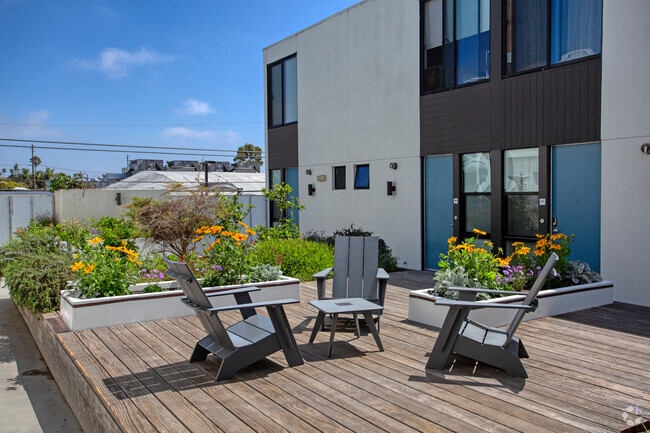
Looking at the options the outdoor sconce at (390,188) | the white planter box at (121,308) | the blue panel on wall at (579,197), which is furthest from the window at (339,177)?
the white planter box at (121,308)

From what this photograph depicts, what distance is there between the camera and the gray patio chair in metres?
3.77

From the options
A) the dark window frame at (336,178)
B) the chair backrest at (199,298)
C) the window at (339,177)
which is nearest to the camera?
the chair backrest at (199,298)

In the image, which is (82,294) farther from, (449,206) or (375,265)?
(449,206)

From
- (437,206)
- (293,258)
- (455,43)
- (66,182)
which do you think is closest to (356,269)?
(293,258)

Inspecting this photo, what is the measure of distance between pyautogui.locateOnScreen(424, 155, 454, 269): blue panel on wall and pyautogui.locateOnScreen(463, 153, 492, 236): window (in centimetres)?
30

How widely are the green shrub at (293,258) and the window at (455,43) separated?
141 inches

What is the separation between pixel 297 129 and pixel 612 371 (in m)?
9.94

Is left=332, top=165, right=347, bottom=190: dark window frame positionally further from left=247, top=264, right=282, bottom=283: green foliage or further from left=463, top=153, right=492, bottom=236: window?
left=247, top=264, right=282, bottom=283: green foliage

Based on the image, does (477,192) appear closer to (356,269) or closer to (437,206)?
(437,206)

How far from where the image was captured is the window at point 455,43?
27.6ft

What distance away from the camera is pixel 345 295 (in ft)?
17.8

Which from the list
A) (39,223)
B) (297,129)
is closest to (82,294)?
(297,129)

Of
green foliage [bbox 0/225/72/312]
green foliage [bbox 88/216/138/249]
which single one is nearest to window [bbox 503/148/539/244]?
green foliage [bbox 0/225/72/312]

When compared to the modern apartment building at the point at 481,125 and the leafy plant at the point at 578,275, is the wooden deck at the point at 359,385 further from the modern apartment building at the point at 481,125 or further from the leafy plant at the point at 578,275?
the modern apartment building at the point at 481,125
